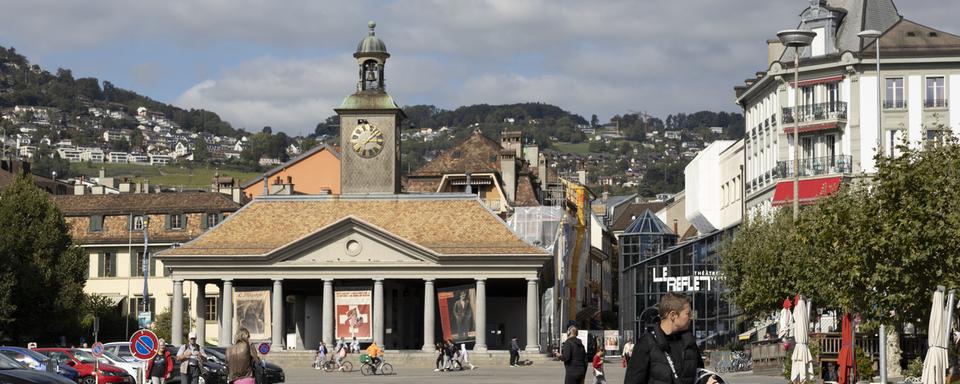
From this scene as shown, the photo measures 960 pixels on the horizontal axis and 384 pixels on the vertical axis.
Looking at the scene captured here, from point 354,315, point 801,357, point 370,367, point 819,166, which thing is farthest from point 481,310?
point 801,357

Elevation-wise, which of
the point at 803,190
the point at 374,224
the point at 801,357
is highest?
the point at 803,190

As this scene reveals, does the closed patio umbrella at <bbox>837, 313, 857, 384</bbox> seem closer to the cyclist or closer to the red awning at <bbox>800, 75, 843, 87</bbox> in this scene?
the cyclist

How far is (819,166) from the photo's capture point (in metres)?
85.5

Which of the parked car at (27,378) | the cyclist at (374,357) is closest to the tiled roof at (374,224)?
the cyclist at (374,357)

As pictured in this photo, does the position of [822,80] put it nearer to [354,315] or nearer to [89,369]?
[354,315]

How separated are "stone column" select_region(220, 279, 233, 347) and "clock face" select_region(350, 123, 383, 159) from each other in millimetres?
12767

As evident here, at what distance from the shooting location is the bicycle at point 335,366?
7731 cm

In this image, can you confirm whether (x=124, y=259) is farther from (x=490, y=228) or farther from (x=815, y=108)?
(x=815, y=108)

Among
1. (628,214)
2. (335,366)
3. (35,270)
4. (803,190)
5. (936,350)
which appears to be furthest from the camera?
(628,214)

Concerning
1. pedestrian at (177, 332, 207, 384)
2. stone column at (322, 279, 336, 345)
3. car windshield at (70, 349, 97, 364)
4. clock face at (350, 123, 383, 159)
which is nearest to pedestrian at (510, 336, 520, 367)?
stone column at (322, 279, 336, 345)

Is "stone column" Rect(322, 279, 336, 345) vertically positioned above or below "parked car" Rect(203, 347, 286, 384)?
above

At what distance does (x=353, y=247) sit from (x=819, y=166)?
24.2 m

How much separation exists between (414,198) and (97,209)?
2785 cm

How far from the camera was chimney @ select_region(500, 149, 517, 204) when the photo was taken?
119625mm
